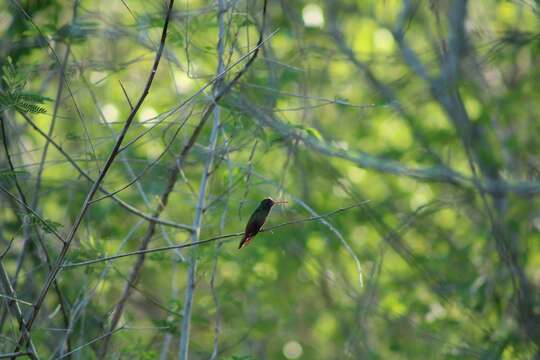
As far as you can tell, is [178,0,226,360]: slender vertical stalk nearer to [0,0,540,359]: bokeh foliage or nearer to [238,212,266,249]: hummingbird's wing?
[0,0,540,359]: bokeh foliage

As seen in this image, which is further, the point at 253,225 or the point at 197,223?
the point at 197,223

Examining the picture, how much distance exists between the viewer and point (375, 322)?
714 cm

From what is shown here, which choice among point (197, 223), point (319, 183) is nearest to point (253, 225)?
point (197, 223)

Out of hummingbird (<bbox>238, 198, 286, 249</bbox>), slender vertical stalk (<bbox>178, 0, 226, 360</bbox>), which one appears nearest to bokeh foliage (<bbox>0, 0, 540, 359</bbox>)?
slender vertical stalk (<bbox>178, 0, 226, 360</bbox>)

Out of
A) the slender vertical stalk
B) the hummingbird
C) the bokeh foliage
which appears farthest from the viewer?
the bokeh foliage

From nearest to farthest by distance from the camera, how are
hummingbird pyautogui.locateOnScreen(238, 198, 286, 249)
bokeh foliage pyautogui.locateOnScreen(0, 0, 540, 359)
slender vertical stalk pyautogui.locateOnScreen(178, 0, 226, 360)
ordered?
hummingbird pyautogui.locateOnScreen(238, 198, 286, 249) < slender vertical stalk pyautogui.locateOnScreen(178, 0, 226, 360) < bokeh foliage pyautogui.locateOnScreen(0, 0, 540, 359)

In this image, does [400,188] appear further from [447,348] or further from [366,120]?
[447,348]

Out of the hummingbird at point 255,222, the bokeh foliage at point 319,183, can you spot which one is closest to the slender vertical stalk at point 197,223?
the bokeh foliage at point 319,183

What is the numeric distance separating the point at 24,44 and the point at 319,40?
11.8 ft

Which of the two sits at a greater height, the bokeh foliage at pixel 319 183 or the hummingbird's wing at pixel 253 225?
the hummingbird's wing at pixel 253 225

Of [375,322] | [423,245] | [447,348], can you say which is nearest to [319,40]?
[423,245]

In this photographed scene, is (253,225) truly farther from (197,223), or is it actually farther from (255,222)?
(197,223)

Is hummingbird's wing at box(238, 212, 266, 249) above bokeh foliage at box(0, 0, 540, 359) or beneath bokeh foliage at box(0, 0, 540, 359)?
above

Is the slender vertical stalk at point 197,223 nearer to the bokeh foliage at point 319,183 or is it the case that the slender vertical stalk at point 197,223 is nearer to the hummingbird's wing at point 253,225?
the bokeh foliage at point 319,183
